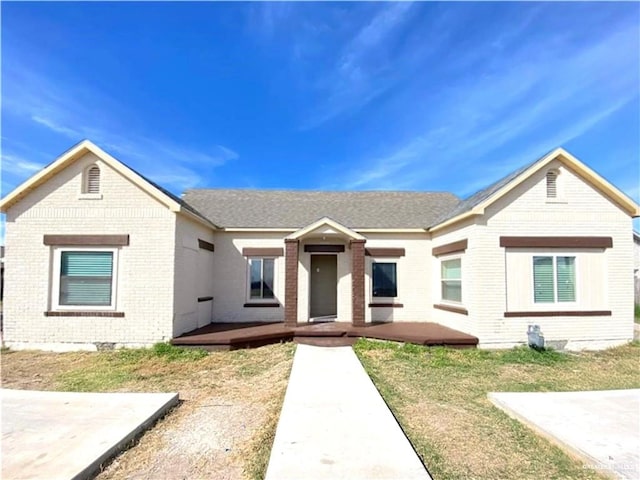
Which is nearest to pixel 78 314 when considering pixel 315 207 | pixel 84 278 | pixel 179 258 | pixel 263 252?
pixel 84 278

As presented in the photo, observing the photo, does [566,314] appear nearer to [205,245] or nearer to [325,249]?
[325,249]

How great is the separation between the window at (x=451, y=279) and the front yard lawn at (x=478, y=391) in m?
2.25

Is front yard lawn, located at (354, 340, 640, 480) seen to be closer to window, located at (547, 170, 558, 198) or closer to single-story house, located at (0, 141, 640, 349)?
single-story house, located at (0, 141, 640, 349)

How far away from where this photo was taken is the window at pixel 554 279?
10.4 metres

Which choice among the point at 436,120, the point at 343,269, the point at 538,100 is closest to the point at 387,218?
the point at 343,269

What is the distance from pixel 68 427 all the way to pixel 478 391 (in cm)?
675

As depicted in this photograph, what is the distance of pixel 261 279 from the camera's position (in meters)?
13.6

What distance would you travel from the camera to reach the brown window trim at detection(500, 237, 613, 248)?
33.7 feet

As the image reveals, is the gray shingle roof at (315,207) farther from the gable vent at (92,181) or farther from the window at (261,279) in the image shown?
the gable vent at (92,181)

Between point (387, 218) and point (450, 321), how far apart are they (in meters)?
4.84

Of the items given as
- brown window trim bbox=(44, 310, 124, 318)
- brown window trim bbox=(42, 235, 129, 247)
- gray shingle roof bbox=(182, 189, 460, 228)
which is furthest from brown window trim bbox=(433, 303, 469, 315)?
brown window trim bbox=(42, 235, 129, 247)

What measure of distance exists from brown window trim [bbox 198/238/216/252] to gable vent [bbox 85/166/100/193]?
132 inches

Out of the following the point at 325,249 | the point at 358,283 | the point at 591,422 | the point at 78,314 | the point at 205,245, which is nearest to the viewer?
the point at 591,422

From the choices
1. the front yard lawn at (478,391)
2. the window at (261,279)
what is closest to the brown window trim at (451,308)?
the front yard lawn at (478,391)
